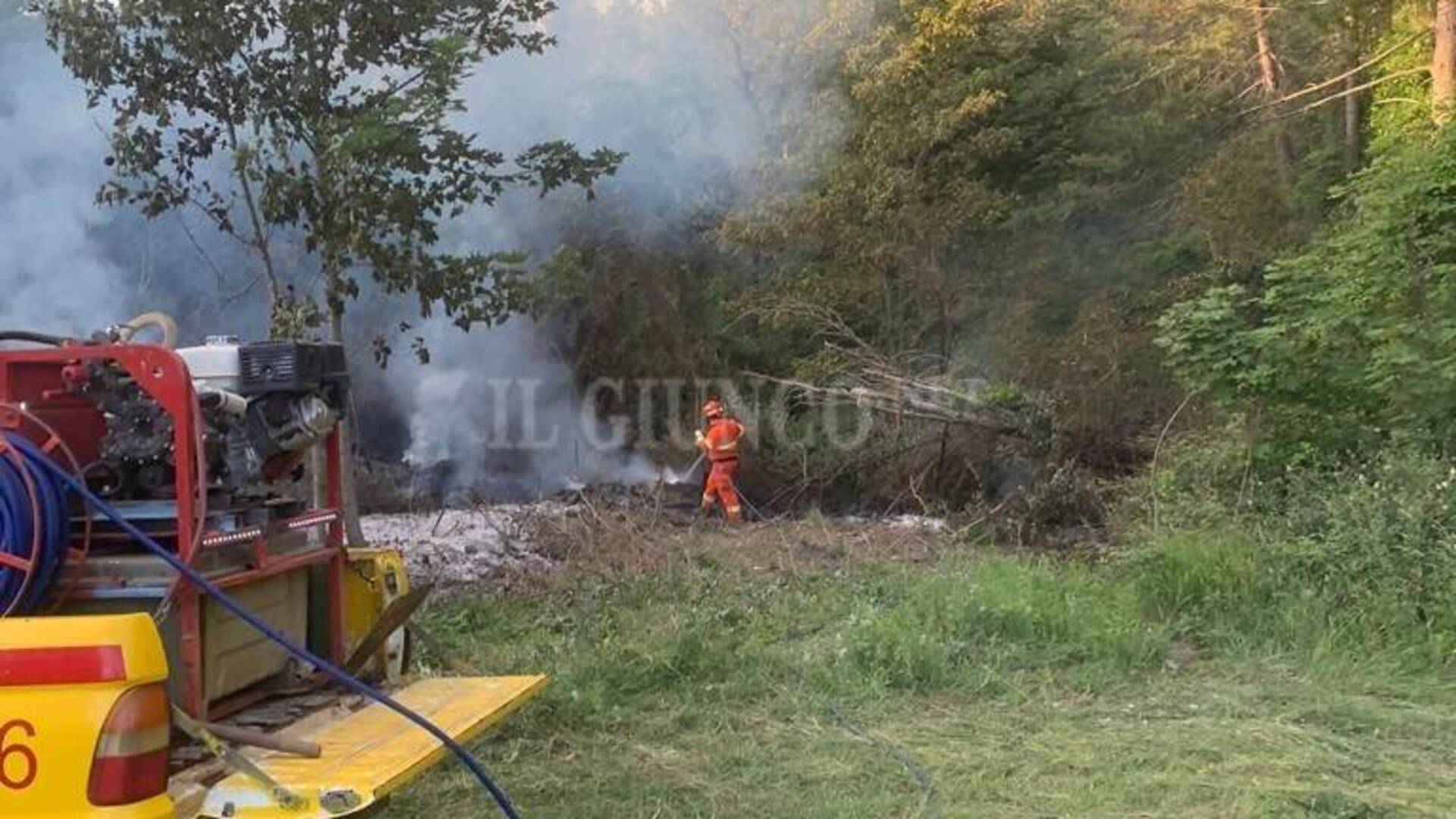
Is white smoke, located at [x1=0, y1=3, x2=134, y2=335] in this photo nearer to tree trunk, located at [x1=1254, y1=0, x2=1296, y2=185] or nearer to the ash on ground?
the ash on ground

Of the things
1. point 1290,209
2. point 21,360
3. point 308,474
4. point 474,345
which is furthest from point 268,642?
point 1290,209

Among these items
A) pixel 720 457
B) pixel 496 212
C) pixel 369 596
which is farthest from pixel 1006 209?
pixel 369 596

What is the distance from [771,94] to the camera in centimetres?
1964

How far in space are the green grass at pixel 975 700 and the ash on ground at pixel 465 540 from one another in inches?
44.9

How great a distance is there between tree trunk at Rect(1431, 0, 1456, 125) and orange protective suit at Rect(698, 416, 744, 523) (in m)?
6.79

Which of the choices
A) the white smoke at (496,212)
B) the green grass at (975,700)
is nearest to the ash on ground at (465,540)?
the green grass at (975,700)

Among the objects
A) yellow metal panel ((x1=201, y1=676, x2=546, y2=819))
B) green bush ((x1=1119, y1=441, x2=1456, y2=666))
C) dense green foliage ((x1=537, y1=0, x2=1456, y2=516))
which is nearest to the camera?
yellow metal panel ((x1=201, y1=676, x2=546, y2=819))

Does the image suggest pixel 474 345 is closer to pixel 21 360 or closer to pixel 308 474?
pixel 308 474

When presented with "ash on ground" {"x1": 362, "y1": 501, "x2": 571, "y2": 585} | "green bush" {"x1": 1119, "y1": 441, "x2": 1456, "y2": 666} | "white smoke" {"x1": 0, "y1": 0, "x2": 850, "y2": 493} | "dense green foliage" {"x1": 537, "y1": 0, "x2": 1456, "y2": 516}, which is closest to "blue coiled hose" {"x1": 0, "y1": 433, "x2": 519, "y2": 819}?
"green bush" {"x1": 1119, "y1": 441, "x2": 1456, "y2": 666}

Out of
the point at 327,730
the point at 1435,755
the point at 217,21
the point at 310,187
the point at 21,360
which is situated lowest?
the point at 1435,755

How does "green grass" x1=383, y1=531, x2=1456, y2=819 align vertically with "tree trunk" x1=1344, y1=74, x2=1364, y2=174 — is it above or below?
below

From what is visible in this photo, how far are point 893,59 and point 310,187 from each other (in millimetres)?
11344

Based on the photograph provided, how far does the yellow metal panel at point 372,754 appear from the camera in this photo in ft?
9.39

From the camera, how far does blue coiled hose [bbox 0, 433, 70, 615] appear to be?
3127mm
